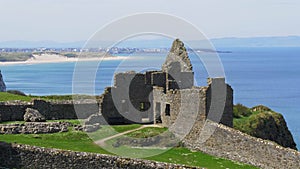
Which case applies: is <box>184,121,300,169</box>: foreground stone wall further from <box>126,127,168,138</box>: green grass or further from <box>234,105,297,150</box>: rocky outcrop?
<box>234,105,297,150</box>: rocky outcrop

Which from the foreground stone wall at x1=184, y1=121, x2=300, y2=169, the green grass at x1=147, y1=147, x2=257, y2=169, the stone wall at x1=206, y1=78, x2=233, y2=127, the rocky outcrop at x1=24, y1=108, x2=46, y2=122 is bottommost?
the green grass at x1=147, y1=147, x2=257, y2=169

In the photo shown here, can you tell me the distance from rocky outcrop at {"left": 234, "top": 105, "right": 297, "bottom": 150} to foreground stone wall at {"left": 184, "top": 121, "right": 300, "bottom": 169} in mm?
9230

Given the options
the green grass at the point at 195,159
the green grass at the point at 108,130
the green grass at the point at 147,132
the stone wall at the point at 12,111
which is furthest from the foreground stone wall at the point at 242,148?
the stone wall at the point at 12,111

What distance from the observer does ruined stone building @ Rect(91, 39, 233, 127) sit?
34.8 m

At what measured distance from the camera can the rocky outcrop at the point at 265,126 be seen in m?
42.0

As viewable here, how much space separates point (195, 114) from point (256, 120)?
40.2 feet

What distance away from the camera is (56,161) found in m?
24.6

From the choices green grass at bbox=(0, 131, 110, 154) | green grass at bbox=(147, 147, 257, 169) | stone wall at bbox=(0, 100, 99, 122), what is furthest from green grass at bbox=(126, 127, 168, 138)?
stone wall at bbox=(0, 100, 99, 122)

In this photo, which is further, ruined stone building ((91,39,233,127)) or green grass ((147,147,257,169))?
ruined stone building ((91,39,233,127))

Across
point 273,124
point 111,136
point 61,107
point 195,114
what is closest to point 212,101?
point 195,114

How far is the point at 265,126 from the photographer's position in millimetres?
44344

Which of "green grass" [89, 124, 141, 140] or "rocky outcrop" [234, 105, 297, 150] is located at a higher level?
"green grass" [89, 124, 141, 140]

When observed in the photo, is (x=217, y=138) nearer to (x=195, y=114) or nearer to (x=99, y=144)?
(x=195, y=114)

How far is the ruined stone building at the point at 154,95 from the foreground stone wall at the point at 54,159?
1055 cm
